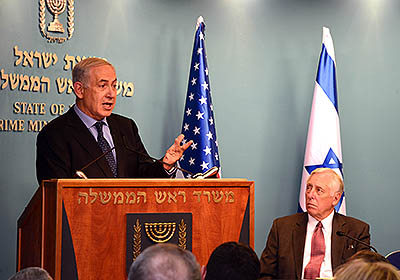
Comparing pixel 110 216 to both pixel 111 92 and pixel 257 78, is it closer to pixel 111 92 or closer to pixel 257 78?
pixel 111 92

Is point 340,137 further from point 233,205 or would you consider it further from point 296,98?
point 233,205

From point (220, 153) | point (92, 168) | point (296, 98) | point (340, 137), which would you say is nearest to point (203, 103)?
point (220, 153)

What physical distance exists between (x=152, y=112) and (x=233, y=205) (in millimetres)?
2687

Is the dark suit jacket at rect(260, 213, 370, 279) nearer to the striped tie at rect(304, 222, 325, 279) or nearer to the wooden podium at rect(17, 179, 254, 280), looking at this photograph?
the striped tie at rect(304, 222, 325, 279)

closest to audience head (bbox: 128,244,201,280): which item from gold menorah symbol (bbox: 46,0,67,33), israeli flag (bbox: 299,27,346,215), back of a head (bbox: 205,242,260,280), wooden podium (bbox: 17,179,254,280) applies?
back of a head (bbox: 205,242,260,280)

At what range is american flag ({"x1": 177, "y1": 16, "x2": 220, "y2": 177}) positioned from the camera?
17.8 ft

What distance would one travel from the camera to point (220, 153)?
6004 millimetres

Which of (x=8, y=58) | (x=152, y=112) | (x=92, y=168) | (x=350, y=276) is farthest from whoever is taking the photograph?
(x=152, y=112)

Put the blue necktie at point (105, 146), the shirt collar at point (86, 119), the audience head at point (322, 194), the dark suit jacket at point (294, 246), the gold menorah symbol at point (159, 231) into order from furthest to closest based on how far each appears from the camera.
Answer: the audience head at point (322, 194) → the dark suit jacket at point (294, 246) → the shirt collar at point (86, 119) → the blue necktie at point (105, 146) → the gold menorah symbol at point (159, 231)

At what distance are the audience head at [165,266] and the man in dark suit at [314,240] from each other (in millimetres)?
2577

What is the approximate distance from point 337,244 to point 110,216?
194 cm

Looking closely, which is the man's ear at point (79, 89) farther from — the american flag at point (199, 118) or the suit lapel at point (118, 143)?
the american flag at point (199, 118)

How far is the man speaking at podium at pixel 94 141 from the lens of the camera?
11.7ft

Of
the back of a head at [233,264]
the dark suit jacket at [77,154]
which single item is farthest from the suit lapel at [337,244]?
the back of a head at [233,264]
